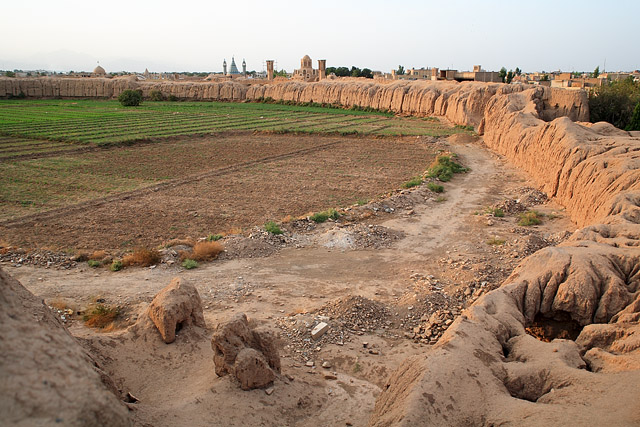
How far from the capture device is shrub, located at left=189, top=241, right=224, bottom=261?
43.9 feet

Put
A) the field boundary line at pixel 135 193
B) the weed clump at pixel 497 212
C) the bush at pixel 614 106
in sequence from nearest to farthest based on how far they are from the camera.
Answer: the field boundary line at pixel 135 193 < the weed clump at pixel 497 212 < the bush at pixel 614 106

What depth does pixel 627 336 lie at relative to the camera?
6.97 metres

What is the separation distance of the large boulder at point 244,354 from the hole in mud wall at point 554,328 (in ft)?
14.7

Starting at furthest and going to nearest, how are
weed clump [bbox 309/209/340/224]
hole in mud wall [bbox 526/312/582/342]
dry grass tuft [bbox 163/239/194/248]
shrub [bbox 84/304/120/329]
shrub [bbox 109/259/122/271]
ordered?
weed clump [bbox 309/209/340/224]
dry grass tuft [bbox 163/239/194/248]
shrub [bbox 109/259/122/271]
shrub [bbox 84/304/120/329]
hole in mud wall [bbox 526/312/582/342]

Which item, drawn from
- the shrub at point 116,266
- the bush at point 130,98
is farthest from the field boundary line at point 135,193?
the bush at point 130,98

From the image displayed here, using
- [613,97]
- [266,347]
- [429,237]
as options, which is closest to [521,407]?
[266,347]

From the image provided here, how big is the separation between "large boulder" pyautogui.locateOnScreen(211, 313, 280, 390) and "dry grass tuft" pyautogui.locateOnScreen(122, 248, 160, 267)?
639 centimetres

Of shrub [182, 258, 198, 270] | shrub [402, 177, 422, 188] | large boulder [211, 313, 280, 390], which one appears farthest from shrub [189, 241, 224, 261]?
shrub [402, 177, 422, 188]

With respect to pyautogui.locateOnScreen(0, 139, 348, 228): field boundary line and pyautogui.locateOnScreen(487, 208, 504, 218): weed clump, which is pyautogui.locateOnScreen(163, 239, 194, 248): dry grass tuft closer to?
pyautogui.locateOnScreen(0, 139, 348, 228): field boundary line

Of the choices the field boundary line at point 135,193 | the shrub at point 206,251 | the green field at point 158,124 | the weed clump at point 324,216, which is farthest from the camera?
the green field at point 158,124

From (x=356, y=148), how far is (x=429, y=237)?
19.1 m

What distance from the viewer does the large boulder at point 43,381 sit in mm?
4027

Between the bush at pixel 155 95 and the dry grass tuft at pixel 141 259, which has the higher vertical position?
the bush at pixel 155 95

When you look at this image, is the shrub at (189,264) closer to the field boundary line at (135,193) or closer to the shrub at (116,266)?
the shrub at (116,266)
